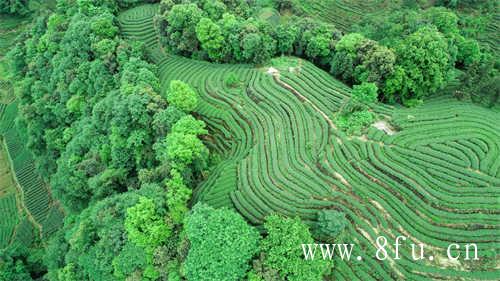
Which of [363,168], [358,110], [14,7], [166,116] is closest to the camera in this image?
[363,168]

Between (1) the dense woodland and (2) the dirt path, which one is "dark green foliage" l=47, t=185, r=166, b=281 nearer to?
(1) the dense woodland

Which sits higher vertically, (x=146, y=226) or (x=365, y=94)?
(x=365, y=94)

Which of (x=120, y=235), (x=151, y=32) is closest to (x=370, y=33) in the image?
(x=151, y=32)

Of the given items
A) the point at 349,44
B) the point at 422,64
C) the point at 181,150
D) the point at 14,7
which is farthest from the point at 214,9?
the point at 14,7

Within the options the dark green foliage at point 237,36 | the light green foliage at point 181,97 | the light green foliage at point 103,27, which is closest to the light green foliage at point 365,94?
the dark green foliage at point 237,36

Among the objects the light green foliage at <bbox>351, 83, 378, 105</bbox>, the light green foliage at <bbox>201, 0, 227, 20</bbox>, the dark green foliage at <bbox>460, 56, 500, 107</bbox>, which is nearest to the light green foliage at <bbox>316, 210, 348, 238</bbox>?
the light green foliage at <bbox>351, 83, 378, 105</bbox>

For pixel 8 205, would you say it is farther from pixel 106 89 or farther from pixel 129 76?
pixel 129 76

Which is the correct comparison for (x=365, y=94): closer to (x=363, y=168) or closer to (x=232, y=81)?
(x=363, y=168)
